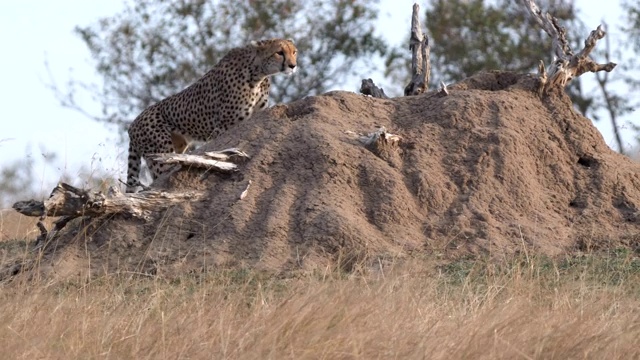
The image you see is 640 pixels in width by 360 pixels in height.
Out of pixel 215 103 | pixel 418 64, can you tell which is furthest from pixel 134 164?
pixel 418 64

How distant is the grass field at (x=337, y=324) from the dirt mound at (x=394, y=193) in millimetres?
1186

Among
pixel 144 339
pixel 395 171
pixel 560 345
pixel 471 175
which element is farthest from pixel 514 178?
pixel 144 339

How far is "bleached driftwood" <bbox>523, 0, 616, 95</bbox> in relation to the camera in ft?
27.7

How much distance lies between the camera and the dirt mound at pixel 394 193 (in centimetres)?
728

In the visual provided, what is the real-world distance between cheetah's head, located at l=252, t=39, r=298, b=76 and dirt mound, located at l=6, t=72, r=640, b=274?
5.77 ft

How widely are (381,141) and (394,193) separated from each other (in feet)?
1.34

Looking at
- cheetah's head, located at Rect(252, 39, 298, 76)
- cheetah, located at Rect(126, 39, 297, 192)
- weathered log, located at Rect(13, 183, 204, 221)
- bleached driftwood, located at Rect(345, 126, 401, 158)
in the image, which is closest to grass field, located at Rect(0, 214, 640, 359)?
weathered log, located at Rect(13, 183, 204, 221)

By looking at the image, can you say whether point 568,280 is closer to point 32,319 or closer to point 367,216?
point 367,216

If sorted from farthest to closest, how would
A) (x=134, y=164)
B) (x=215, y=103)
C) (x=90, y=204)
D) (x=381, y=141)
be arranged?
(x=134, y=164), (x=215, y=103), (x=381, y=141), (x=90, y=204)

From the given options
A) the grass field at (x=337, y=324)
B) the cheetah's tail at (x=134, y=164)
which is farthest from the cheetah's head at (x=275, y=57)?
the grass field at (x=337, y=324)

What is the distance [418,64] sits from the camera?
29.9ft

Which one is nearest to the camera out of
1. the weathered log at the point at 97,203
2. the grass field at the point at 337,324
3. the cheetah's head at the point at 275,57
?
the grass field at the point at 337,324

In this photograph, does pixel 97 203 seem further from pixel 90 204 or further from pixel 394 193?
pixel 394 193

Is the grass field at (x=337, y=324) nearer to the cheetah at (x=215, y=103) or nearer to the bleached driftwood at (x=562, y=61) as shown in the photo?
the bleached driftwood at (x=562, y=61)
